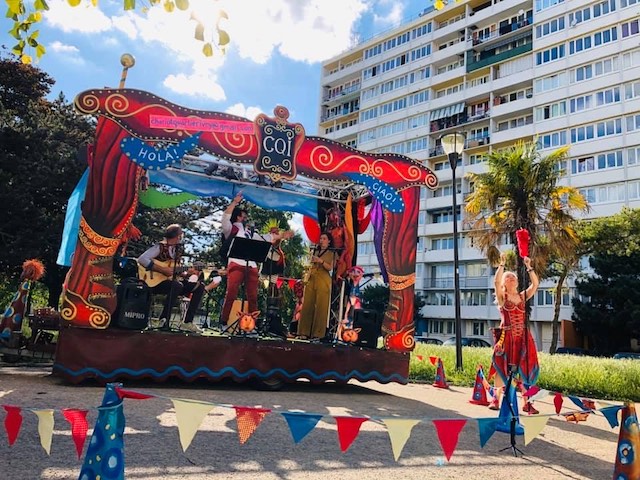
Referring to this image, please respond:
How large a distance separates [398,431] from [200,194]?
25.6 feet

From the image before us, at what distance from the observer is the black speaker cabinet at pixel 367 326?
32.7 ft

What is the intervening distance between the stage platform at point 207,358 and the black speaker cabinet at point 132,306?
0.13 meters

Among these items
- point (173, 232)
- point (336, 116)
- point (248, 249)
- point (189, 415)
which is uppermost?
point (336, 116)

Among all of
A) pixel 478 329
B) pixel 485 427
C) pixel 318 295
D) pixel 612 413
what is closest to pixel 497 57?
pixel 478 329

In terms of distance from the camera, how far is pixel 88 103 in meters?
8.36

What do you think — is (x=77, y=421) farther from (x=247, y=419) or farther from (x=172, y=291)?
(x=172, y=291)

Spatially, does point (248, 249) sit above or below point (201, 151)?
below

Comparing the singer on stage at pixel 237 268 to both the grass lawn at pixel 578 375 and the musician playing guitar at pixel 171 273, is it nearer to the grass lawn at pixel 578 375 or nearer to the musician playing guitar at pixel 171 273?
the musician playing guitar at pixel 171 273

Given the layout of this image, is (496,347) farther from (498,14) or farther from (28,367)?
(498,14)

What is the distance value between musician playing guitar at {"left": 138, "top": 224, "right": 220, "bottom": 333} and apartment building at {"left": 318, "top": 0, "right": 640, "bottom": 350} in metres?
25.8

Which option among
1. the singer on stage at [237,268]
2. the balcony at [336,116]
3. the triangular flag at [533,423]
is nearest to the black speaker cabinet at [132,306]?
the singer on stage at [237,268]

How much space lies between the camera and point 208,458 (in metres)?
4.79

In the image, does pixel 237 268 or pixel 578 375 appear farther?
pixel 578 375

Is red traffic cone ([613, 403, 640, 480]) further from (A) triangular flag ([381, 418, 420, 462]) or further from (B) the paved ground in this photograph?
(A) triangular flag ([381, 418, 420, 462])
